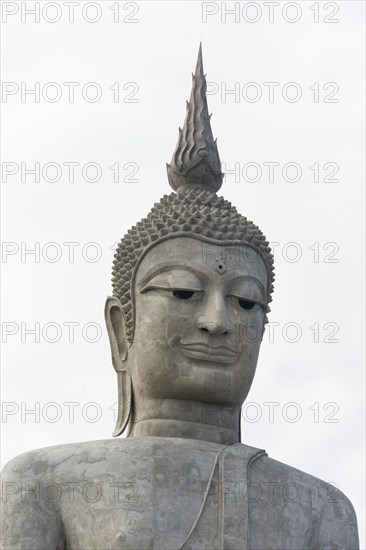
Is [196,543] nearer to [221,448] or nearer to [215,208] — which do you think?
[221,448]

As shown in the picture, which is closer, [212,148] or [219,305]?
[219,305]

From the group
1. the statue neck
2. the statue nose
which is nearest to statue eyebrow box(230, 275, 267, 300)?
the statue nose

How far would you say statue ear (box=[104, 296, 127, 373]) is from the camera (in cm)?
1986

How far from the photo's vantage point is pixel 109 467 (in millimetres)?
18719

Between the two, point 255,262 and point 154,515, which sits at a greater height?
point 255,262

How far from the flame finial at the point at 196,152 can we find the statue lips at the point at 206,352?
80.4 inches

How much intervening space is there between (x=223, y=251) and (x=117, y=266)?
1193 millimetres

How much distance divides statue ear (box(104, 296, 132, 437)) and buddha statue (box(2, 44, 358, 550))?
0.05ft

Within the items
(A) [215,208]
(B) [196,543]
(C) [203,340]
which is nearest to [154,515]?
(B) [196,543]

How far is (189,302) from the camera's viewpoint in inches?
759

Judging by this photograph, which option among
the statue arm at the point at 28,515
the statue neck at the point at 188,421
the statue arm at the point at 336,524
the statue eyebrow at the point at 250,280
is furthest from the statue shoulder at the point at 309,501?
the statue arm at the point at 28,515

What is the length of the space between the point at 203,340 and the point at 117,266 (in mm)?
1435

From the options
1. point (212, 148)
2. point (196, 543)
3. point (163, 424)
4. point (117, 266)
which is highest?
point (212, 148)

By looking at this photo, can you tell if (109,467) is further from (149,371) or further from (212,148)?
(212,148)
